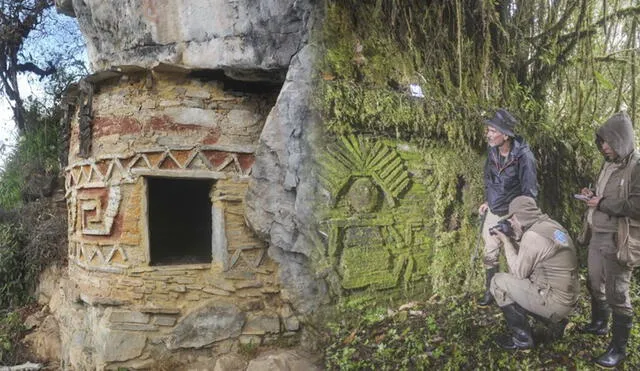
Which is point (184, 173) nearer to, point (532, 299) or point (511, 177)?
point (511, 177)

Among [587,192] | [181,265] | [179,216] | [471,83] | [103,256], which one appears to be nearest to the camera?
[587,192]

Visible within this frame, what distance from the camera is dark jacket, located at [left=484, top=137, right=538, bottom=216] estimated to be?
89.3 inches

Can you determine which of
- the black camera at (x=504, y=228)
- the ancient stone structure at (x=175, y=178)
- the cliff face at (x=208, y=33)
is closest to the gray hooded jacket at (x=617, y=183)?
the black camera at (x=504, y=228)

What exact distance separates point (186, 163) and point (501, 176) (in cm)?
292

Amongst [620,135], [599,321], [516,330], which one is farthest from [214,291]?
[620,135]

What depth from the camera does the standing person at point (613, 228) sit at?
7.23 ft


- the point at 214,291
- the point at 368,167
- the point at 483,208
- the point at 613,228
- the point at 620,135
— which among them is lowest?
the point at 214,291

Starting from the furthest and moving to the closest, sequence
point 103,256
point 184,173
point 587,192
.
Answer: point 103,256, point 184,173, point 587,192

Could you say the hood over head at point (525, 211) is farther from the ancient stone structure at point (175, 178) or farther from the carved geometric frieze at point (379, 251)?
the ancient stone structure at point (175, 178)

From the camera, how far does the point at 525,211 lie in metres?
2.25

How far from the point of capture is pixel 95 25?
471 centimetres

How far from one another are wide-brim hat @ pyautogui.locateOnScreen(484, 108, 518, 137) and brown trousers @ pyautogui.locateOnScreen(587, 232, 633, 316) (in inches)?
25.0

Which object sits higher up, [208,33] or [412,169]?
[208,33]

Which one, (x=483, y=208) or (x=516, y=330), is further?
(x=483, y=208)
